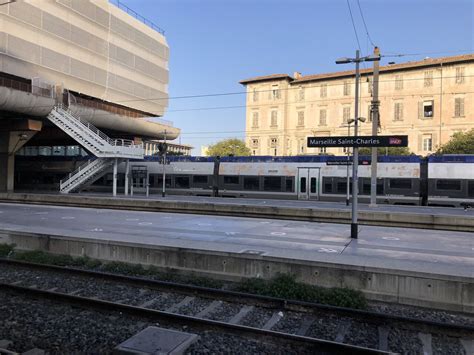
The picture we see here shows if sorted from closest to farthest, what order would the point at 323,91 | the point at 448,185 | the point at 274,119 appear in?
the point at 448,185 → the point at 323,91 → the point at 274,119

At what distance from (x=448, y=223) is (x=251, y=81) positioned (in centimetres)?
7641

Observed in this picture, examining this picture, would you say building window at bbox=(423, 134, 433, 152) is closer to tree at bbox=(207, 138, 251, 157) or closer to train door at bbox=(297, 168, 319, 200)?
tree at bbox=(207, 138, 251, 157)

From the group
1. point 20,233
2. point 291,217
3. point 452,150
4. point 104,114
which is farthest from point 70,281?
point 452,150

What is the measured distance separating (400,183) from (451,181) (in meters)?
3.41

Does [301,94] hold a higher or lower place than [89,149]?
higher

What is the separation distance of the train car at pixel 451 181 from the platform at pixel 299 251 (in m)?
12.4

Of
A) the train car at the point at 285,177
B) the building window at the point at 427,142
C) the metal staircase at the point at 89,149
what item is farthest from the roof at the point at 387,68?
the metal staircase at the point at 89,149

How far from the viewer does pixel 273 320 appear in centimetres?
730

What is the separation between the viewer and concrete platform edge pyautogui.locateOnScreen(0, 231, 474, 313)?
26.1 feet

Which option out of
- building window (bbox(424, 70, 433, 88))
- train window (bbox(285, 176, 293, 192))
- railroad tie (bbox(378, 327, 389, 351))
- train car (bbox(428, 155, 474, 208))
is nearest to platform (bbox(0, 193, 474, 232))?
train car (bbox(428, 155, 474, 208))

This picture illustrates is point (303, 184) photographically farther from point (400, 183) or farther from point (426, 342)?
point (426, 342)

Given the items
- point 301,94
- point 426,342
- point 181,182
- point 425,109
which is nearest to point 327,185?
point 181,182

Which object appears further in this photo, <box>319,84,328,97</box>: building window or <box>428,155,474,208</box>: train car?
<box>319,84,328,97</box>: building window

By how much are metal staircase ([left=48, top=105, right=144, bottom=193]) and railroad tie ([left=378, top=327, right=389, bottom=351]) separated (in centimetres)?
3333
